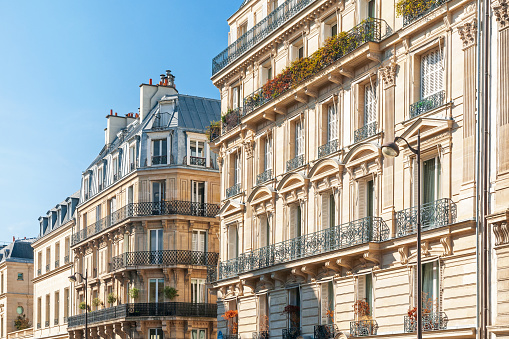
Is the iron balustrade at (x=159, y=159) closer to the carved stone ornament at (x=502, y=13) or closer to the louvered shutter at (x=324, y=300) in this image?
the louvered shutter at (x=324, y=300)

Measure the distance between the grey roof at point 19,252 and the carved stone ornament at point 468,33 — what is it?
6321 cm

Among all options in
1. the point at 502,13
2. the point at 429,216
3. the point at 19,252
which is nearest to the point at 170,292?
the point at 429,216

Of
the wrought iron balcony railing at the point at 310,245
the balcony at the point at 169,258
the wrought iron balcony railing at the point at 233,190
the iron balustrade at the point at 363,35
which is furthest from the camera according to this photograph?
the balcony at the point at 169,258

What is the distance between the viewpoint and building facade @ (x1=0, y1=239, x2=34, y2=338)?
250 feet

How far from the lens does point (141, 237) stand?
156 feet

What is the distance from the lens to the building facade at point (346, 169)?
22.9m

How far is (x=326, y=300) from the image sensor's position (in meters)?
28.5

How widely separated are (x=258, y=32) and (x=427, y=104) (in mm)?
12362

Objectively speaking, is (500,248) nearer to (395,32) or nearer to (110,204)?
(395,32)

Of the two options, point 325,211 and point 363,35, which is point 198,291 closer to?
point 325,211

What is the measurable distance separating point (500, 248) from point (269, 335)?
517 inches

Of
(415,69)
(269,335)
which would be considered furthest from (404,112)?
(269,335)

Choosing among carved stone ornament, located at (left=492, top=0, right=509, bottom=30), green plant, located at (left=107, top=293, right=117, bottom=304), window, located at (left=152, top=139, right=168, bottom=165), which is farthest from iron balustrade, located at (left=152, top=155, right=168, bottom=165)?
carved stone ornament, located at (left=492, top=0, right=509, bottom=30)

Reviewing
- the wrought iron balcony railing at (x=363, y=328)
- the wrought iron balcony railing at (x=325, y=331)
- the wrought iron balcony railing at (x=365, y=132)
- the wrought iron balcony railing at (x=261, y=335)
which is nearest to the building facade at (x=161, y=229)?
the wrought iron balcony railing at (x=261, y=335)
